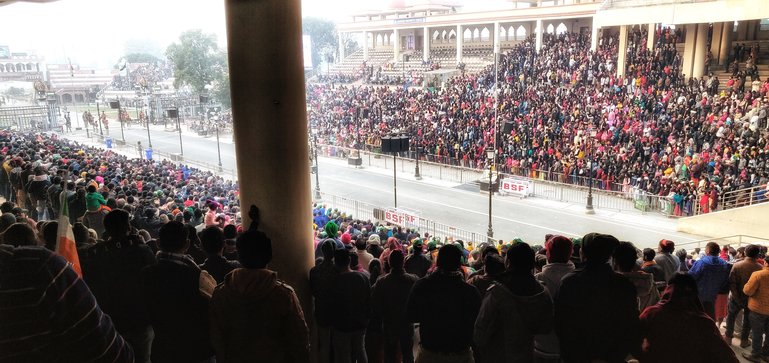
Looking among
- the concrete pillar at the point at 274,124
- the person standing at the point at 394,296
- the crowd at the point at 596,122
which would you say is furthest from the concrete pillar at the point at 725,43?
the person standing at the point at 394,296

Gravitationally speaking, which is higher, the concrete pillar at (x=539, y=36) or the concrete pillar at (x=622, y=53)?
the concrete pillar at (x=539, y=36)

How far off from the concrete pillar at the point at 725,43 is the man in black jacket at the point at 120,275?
33022 millimetres

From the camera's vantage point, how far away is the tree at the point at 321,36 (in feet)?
296

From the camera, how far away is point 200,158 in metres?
40.8

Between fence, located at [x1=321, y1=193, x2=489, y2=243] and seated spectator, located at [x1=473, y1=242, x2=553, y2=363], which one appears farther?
fence, located at [x1=321, y1=193, x2=489, y2=243]

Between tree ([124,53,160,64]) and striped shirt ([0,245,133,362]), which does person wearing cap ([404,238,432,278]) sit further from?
tree ([124,53,160,64])

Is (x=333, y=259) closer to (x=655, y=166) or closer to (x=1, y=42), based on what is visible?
(x=655, y=166)

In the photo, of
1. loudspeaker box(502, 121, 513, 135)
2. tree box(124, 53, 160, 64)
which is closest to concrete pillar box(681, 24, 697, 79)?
loudspeaker box(502, 121, 513, 135)

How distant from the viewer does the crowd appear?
22.3 m

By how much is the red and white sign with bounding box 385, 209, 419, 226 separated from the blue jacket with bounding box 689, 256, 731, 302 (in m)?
13.1

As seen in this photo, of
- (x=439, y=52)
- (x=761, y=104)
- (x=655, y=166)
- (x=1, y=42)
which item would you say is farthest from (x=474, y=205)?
(x=1, y=42)

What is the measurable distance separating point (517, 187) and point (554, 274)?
22.5 meters

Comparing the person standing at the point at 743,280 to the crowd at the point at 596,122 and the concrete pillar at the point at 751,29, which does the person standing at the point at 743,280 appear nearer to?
the crowd at the point at 596,122

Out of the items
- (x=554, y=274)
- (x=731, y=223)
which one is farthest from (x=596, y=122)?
(x=554, y=274)
